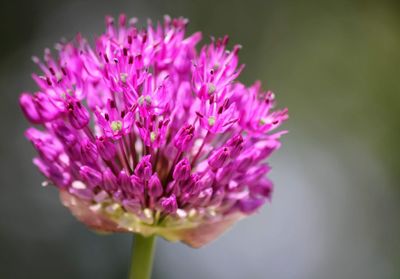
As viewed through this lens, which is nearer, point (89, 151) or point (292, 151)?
point (89, 151)

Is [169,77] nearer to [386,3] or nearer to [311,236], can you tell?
[386,3]

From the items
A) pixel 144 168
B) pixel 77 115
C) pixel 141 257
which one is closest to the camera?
pixel 144 168

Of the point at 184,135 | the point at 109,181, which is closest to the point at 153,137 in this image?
the point at 184,135

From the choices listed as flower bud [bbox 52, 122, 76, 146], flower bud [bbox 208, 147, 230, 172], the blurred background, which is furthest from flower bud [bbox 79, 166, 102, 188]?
the blurred background

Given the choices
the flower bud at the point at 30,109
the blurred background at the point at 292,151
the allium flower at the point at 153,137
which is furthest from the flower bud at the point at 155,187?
the blurred background at the point at 292,151

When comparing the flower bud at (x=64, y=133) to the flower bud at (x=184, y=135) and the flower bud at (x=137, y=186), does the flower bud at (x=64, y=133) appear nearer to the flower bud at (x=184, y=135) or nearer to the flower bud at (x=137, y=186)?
the flower bud at (x=137, y=186)

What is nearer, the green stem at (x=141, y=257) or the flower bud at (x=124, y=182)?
the flower bud at (x=124, y=182)

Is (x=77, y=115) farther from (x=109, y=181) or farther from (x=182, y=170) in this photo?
(x=182, y=170)
